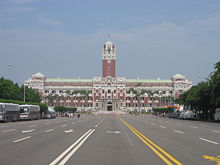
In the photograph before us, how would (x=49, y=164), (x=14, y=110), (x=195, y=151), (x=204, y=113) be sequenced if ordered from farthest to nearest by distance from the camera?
(x=204, y=113)
(x=14, y=110)
(x=195, y=151)
(x=49, y=164)

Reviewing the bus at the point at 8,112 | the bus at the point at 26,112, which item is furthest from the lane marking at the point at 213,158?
the bus at the point at 26,112

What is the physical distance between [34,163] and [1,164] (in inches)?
38.2

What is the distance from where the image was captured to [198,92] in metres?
79.0

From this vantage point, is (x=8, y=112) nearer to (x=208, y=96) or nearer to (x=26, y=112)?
(x=26, y=112)

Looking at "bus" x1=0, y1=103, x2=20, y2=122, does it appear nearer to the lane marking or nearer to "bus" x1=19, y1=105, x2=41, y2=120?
"bus" x1=19, y1=105, x2=41, y2=120

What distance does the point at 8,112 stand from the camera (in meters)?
55.8

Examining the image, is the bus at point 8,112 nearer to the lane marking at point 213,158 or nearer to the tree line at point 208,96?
the tree line at point 208,96

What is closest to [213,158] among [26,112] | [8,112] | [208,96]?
[8,112]

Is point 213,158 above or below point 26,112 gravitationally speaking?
below

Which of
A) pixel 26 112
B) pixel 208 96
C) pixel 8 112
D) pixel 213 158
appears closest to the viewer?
pixel 213 158

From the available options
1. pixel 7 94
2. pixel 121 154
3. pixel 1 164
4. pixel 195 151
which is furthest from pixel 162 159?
pixel 7 94

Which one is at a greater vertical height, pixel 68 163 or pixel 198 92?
pixel 198 92

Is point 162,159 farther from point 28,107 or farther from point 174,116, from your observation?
point 174,116

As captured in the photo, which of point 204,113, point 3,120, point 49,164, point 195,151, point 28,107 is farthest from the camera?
point 204,113
